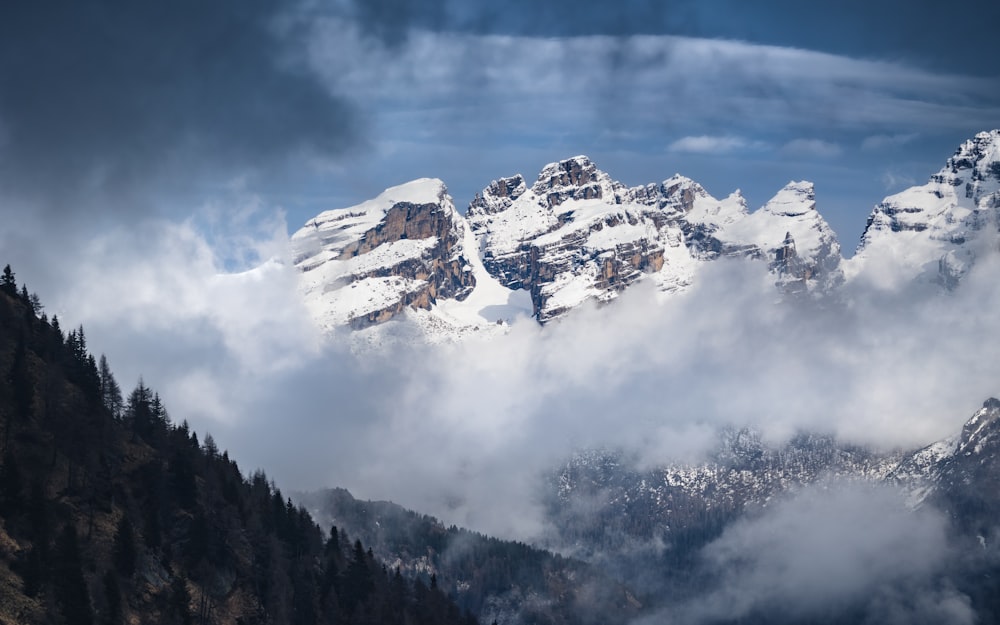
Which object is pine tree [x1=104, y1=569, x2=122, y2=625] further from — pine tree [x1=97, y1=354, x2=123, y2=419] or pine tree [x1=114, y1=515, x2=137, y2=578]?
pine tree [x1=97, y1=354, x2=123, y2=419]

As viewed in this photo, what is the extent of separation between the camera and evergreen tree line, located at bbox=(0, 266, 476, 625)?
123m

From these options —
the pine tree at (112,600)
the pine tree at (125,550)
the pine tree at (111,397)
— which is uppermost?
the pine tree at (111,397)

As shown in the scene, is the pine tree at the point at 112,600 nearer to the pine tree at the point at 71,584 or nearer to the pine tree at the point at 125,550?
the pine tree at the point at 71,584

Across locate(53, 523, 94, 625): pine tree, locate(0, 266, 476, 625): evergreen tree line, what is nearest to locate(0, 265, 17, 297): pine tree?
locate(0, 266, 476, 625): evergreen tree line

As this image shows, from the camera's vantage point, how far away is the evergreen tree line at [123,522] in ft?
405

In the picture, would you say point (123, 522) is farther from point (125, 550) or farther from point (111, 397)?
point (111, 397)

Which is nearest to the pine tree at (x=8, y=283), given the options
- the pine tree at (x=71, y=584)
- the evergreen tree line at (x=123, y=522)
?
the evergreen tree line at (x=123, y=522)

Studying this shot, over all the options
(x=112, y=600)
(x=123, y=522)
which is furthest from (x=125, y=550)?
(x=112, y=600)

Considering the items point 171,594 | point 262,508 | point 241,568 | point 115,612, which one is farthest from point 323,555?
point 115,612

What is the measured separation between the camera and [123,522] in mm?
134375

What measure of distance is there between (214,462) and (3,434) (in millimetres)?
37909

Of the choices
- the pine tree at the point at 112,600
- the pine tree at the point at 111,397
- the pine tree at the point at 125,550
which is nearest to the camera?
the pine tree at the point at 112,600

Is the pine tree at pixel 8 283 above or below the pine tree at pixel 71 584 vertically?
above

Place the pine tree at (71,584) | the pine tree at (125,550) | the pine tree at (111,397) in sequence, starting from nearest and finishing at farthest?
the pine tree at (71,584) < the pine tree at (125,550) < the pine tree at (111,397)
